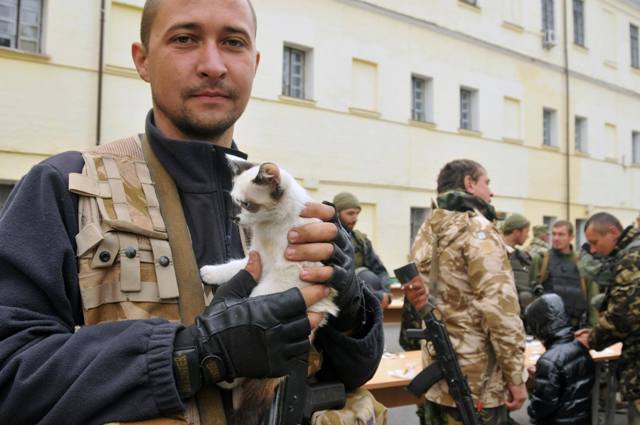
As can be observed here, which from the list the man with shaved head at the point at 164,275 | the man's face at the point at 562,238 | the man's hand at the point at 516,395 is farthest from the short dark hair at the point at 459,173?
the man's face at the point at 562,238

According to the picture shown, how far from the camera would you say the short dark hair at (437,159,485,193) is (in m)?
4.65

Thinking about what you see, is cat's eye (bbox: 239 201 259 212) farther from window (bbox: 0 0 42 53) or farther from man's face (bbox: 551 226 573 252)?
window (bbox: 0 0 42 53)

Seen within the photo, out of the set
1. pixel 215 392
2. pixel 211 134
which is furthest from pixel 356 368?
pixel 211 134

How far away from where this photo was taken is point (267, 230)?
177 centimetres

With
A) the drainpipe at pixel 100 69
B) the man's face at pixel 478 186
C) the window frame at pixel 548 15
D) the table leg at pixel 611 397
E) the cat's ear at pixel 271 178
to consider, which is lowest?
the table leg at pixel 611 397

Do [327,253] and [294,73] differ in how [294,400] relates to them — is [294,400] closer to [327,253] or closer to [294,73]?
[327,253]

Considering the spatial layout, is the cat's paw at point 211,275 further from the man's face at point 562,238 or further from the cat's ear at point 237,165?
the man's face at point 562,238

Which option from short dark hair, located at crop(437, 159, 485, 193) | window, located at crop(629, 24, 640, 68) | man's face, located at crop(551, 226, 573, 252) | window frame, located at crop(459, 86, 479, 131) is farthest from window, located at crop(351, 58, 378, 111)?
window, located at crop(629, 24, 640, 68)

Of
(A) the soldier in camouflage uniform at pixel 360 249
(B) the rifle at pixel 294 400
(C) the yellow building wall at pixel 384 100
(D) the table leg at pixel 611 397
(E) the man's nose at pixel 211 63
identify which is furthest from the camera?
(C) the yellow building wall at pixel 384 100

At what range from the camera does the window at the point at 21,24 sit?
10.2 m

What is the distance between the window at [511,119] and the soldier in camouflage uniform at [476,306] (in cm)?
1539

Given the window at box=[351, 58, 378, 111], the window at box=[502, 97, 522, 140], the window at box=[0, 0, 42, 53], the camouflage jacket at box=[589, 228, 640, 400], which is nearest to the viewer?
the camouflage jacket at box=[589, 228, 640, 400]

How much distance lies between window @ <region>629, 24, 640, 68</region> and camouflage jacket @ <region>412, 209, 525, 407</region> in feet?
83.4

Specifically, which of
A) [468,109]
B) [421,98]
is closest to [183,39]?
[421,98]
